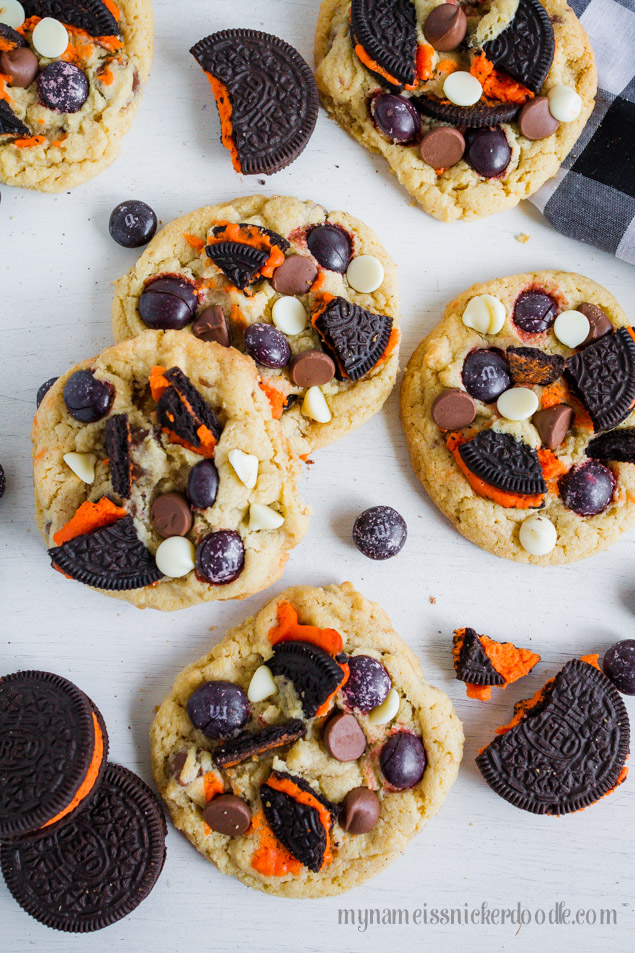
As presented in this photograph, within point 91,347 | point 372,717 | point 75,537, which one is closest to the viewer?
point 75,537

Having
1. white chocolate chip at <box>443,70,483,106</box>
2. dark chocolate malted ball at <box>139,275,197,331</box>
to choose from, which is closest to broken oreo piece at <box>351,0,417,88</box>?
white chocolate chip at <box>443,70,483,106</box>

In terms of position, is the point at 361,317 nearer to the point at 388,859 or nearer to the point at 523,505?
the point at 523,505

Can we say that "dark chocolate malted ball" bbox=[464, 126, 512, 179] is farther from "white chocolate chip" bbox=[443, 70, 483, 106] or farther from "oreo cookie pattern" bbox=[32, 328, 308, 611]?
"oreo cookie pattern" bbox=[32, 328, 308, 611]

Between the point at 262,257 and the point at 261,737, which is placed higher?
the point at 262,257

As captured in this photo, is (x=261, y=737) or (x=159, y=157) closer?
(x=261, y=737)

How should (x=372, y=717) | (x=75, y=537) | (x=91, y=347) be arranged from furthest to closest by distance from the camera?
(x=91, y=347)
(x=372, y=717)
(x=75, y=537)

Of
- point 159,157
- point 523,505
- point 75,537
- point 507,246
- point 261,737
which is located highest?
point 507,246

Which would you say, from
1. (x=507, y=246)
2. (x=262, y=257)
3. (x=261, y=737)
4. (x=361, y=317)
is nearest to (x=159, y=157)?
(x=262, y=257)
